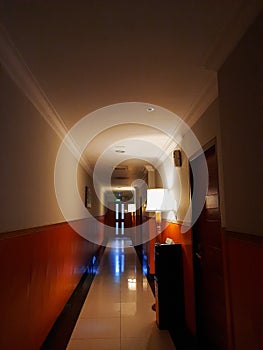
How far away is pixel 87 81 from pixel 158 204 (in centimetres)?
223

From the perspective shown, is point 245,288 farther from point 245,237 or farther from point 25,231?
point 25,231

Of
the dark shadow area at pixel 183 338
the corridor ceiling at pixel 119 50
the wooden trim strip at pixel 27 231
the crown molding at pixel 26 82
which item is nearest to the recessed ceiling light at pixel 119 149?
the crown molding at pixel 26 82

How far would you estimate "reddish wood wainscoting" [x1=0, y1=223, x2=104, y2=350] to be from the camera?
1736 mm

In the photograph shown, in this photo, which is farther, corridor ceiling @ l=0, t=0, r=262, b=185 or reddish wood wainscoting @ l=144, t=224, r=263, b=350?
corridor ceiling @ l=0, t=0, r=262, b=185

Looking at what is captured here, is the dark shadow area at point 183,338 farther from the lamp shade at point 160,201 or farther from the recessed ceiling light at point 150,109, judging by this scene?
the recessed ceiling light at point 150,109

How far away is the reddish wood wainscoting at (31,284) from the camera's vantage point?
5.70ft

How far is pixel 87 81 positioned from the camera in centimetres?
215

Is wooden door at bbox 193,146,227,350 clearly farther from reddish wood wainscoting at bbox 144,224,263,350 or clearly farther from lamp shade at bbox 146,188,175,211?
lamp shade at bbox 146,188,175,211

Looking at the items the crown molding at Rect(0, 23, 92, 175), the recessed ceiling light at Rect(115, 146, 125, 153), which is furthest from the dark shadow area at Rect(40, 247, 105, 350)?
the recessed ceiling light at Rect(115, 146, 125, 153)

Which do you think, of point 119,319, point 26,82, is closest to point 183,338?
point 119,319

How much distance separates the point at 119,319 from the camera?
3.19 m

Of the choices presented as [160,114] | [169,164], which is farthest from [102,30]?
[169,164]

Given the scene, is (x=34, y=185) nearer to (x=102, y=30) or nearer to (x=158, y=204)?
(x=102, y=30)

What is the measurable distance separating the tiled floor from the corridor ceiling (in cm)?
248
